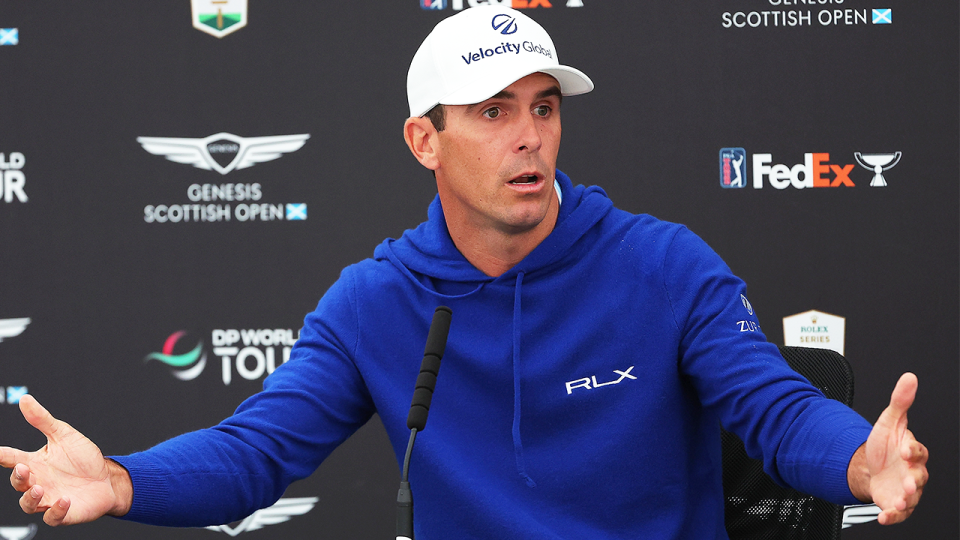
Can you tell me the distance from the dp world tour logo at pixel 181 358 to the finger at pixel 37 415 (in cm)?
138

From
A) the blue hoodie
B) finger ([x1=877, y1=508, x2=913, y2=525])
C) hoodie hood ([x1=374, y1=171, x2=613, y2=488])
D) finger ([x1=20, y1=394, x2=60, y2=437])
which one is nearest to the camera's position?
finger ([x1=877, y1=508, x2=913, y2=525])

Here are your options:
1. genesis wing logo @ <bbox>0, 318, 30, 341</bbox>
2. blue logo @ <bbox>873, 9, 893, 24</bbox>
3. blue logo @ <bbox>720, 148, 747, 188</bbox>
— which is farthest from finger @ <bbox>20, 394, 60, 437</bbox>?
blue logo @ <bbox>873, 9, 893, 24</bbox>

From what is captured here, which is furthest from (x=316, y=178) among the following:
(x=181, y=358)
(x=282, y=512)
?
(x=282, y=512)

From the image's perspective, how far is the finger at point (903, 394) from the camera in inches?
37.0

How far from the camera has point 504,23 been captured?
150cm

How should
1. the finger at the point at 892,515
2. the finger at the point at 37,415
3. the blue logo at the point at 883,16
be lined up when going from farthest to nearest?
1. the blue logo at the point at 883,16
2. the finger at the point at 37,415
3. the finger at the point at 892,515

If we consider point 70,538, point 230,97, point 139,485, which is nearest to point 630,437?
point 139,485

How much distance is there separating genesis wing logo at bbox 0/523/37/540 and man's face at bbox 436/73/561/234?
1797 millimetres

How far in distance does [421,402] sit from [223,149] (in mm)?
1644

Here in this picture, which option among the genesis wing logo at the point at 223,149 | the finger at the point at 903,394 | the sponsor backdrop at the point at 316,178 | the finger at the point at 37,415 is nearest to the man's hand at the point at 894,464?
the finger at the point at 903,394

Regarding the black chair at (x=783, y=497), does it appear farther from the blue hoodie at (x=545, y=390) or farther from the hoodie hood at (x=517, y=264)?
the hoodie hood at (x=517, y=264)

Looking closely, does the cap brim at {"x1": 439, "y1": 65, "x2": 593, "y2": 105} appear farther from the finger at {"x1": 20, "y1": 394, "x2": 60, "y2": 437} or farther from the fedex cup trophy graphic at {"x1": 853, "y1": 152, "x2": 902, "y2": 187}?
the fedex cup trophy graphic at {"x1": 853, "y1": 152, "x2": 902, "y2": 187}

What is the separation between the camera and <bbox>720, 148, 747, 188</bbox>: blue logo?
2.46 metres

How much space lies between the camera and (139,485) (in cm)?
120
